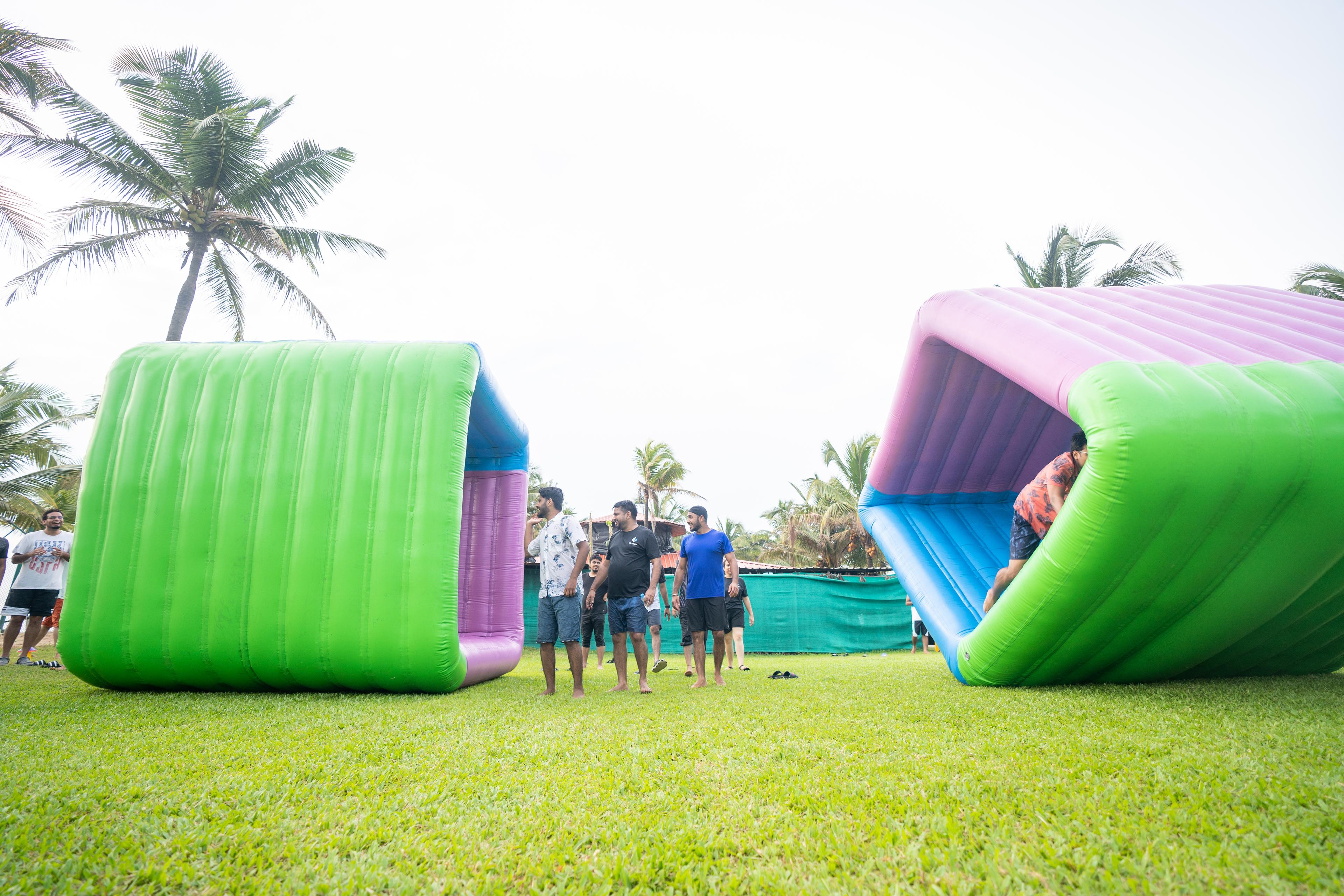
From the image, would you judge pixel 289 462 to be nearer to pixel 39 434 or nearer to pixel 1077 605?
pixel 1077 605

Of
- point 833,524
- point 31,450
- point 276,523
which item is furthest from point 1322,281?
point 31,450

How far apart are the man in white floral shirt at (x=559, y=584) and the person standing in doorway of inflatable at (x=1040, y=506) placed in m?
3.27

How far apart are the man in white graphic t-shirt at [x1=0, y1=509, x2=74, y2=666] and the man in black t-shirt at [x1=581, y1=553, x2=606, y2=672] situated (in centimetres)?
567

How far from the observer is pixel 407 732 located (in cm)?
363

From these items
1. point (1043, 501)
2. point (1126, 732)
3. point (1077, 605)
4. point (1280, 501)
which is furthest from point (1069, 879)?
point (1043, 501)

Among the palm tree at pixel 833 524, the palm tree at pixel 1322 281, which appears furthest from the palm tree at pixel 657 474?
the palm tree at pixel 1322 281

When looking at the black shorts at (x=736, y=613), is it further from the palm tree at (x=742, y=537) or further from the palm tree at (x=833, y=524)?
the palm tree at (x=742, y=537)

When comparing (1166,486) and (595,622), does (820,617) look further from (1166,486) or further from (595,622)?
(1166,486)

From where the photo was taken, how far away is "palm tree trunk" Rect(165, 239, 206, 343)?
1333cm

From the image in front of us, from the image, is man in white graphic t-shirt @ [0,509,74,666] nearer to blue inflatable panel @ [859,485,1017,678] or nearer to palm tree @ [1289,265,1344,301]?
blue inflatable panel @ [859,485,1017,678]

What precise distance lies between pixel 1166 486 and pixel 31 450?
84.3ft

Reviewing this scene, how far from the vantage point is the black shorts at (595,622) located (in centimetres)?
745

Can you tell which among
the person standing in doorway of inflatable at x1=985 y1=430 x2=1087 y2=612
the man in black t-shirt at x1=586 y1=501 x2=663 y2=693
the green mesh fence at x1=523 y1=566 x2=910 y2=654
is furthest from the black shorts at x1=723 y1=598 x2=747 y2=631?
the green mesh fence at x1=523 y1=566 x2=910 y2=654

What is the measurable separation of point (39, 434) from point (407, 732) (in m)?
22.1
